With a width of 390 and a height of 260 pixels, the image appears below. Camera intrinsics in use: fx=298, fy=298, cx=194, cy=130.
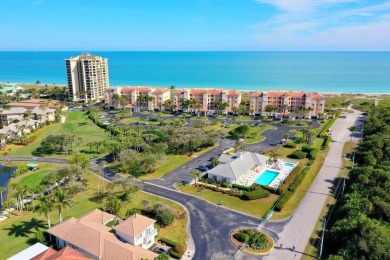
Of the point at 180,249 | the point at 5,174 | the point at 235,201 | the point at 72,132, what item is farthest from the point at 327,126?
the point at 5,174

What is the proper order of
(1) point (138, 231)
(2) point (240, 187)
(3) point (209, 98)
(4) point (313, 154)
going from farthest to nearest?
(3) point (209, 98), (4) point (313, 154), (2) point (240, 187), (1) point (138, 231)

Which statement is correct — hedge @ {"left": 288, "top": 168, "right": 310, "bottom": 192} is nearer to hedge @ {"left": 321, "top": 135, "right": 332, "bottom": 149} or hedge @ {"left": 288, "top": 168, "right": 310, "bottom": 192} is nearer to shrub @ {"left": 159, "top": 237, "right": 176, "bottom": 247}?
hedge @ {"left": 321, "top": 135, "right": 332, "bottom": 149}

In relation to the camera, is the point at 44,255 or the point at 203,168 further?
the point at 203,168

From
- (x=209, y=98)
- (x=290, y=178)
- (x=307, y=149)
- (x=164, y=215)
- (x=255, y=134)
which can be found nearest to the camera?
(x=164, y=215)

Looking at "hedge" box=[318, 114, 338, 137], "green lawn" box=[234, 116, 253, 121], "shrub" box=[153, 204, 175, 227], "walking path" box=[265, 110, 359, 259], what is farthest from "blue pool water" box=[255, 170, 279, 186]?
"green lawn" box=[234, 116, 253, 121]

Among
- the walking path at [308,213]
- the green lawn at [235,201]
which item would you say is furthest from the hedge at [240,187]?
the walking path at [308,213]

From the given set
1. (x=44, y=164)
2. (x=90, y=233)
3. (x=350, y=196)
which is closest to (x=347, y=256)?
(x=350, y=196)

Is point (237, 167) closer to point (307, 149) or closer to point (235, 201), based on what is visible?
point (235, 201)
